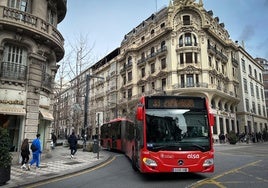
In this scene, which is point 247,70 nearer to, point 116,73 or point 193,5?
point 193,5

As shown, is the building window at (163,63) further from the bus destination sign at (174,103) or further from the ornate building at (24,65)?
the bus destination sign at (174,103)

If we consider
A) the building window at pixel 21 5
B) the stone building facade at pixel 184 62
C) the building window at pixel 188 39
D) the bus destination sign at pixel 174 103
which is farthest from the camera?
the building window at pixel 188 39

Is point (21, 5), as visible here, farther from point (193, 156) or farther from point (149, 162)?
point (193, 156)

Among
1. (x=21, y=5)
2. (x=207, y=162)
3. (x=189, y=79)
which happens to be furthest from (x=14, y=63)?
(x=189, y=79)

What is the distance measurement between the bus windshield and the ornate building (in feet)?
28.2

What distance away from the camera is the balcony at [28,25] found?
12.9 metres

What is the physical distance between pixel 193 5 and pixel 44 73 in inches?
1127

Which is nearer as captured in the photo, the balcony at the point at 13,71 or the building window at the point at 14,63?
the balcony at the point at 13,71

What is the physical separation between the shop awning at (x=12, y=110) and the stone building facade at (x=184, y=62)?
665 inches

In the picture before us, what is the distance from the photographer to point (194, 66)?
115ft

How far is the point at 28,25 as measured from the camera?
13.6 m

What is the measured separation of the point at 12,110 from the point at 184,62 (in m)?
27.7

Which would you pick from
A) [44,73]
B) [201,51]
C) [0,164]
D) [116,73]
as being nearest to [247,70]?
[201,51]

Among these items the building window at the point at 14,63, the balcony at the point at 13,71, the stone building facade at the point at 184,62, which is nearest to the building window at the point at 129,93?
the stone building facade at the point at 184,62
